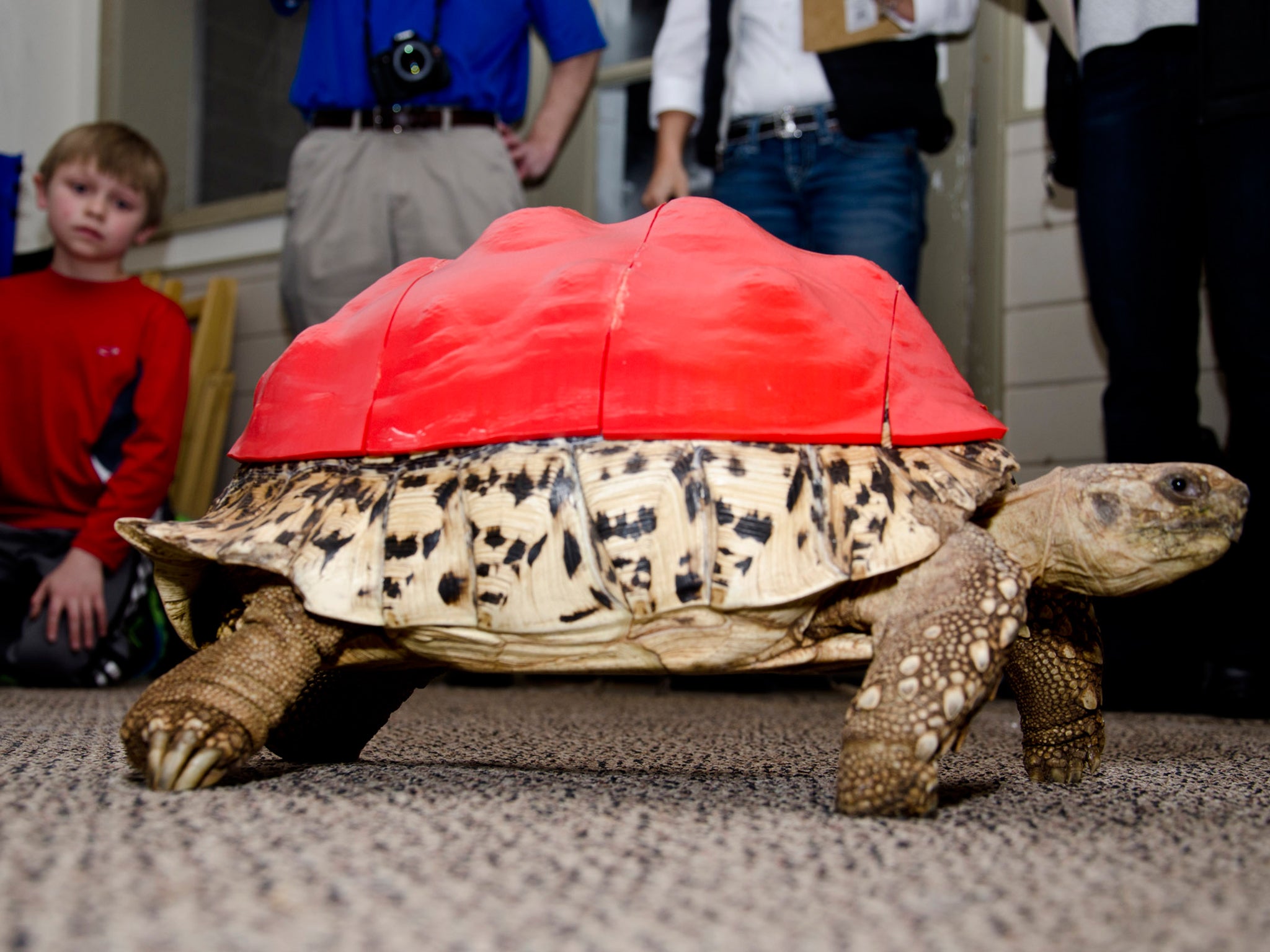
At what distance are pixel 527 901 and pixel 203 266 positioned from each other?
4.50m

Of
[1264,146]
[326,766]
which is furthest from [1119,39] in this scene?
[326,766]

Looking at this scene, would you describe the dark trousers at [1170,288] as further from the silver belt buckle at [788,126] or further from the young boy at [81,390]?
the young boy at [81,390]

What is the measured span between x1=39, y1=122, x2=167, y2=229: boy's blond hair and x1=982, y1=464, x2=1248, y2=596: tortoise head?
8.25ft

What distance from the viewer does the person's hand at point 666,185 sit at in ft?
7.65

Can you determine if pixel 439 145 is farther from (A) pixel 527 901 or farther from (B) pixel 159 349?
(A) pixel 527 901

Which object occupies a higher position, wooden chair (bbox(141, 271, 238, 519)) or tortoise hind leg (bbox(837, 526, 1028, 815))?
wooden chair (bbox(141, 271, 238, 519))

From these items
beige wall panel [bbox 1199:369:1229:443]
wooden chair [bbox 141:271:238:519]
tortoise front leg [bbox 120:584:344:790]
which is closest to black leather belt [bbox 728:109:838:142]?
beige wall panel [bbox 1199:369:1229:443]

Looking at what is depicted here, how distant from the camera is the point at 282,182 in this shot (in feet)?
15.5

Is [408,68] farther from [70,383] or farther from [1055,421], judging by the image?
[1055,421]

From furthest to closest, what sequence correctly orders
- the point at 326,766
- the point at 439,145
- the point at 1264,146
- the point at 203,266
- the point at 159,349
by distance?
the point at 203,266, the point at 159,349, the point at 439,145, the point at 1264,146, the point at 326,766

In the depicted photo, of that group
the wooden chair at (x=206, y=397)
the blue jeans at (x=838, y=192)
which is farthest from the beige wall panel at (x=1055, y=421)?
the wooden chair at (x=206, y=397)

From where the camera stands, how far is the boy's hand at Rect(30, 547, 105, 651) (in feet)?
8.88

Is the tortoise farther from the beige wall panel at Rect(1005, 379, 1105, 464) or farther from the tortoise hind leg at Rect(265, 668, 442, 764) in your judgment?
the beige wall panel at Rect(1005, 379, 1105, 464)

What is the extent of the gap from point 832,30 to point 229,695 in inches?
71.9
